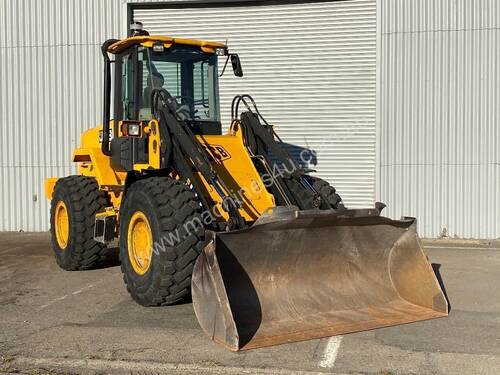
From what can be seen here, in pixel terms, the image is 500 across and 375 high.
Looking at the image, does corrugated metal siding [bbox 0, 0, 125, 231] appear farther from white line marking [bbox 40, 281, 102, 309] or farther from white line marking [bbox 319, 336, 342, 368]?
white line marking [bbox 319, 336, 342, 368]

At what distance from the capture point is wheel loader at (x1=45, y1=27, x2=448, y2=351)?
5.55 metres

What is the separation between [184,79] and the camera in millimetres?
7789

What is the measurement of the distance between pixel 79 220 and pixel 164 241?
268cm

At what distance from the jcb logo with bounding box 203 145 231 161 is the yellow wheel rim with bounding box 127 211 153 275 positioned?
120 centimetres

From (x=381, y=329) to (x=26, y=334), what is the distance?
129 inches

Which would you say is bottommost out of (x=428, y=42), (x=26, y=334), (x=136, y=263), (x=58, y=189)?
(x=26, y=334)

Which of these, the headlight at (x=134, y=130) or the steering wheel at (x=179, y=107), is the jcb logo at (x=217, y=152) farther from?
the headlight at (x=134, y=130)

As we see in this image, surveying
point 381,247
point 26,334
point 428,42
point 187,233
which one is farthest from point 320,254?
point 428,42

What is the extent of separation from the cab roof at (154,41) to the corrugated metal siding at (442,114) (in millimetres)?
4754

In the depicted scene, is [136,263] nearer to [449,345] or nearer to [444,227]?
[449,345]

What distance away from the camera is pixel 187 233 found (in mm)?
5965

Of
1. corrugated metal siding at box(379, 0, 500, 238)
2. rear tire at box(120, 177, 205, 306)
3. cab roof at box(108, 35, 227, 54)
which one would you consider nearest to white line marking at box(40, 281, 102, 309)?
rear tire at box(120, 177, 205, 306)

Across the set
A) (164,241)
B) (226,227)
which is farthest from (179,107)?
(164,241)

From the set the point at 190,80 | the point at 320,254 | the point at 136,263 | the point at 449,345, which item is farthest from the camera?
the point at 190,80
